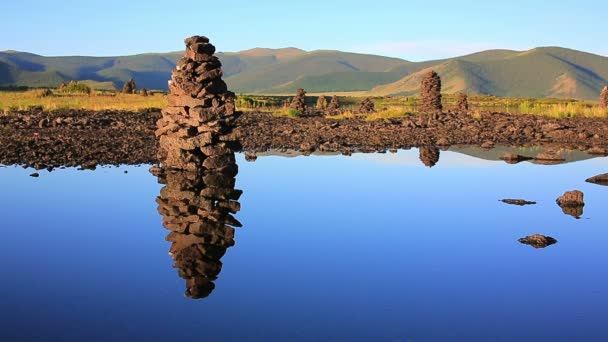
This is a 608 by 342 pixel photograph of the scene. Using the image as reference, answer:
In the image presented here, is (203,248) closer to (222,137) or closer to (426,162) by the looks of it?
(222,137)

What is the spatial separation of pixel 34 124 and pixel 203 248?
1981 centimetres

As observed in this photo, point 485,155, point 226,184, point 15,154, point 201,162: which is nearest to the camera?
point 226,184

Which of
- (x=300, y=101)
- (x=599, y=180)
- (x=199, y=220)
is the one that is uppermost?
(x=300, y=101)

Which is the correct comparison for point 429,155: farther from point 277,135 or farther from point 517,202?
point 517,202

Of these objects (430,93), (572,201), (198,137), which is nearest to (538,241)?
(572,201)

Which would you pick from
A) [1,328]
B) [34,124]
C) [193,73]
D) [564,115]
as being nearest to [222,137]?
[193,73]

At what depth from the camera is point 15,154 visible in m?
19.2

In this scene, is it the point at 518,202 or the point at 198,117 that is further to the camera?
the point at 198,117

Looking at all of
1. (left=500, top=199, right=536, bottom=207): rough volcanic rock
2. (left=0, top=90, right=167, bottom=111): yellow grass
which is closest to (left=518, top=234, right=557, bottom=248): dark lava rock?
(left=500, top=199, right=536, bottom=207): rough volcanic rock

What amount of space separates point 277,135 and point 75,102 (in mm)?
18866

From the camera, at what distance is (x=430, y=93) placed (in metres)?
42.2

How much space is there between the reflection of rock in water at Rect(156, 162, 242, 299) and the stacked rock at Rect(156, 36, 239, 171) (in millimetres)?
579

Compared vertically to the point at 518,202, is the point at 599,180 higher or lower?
higher

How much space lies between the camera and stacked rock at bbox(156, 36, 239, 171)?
16.9 meters
